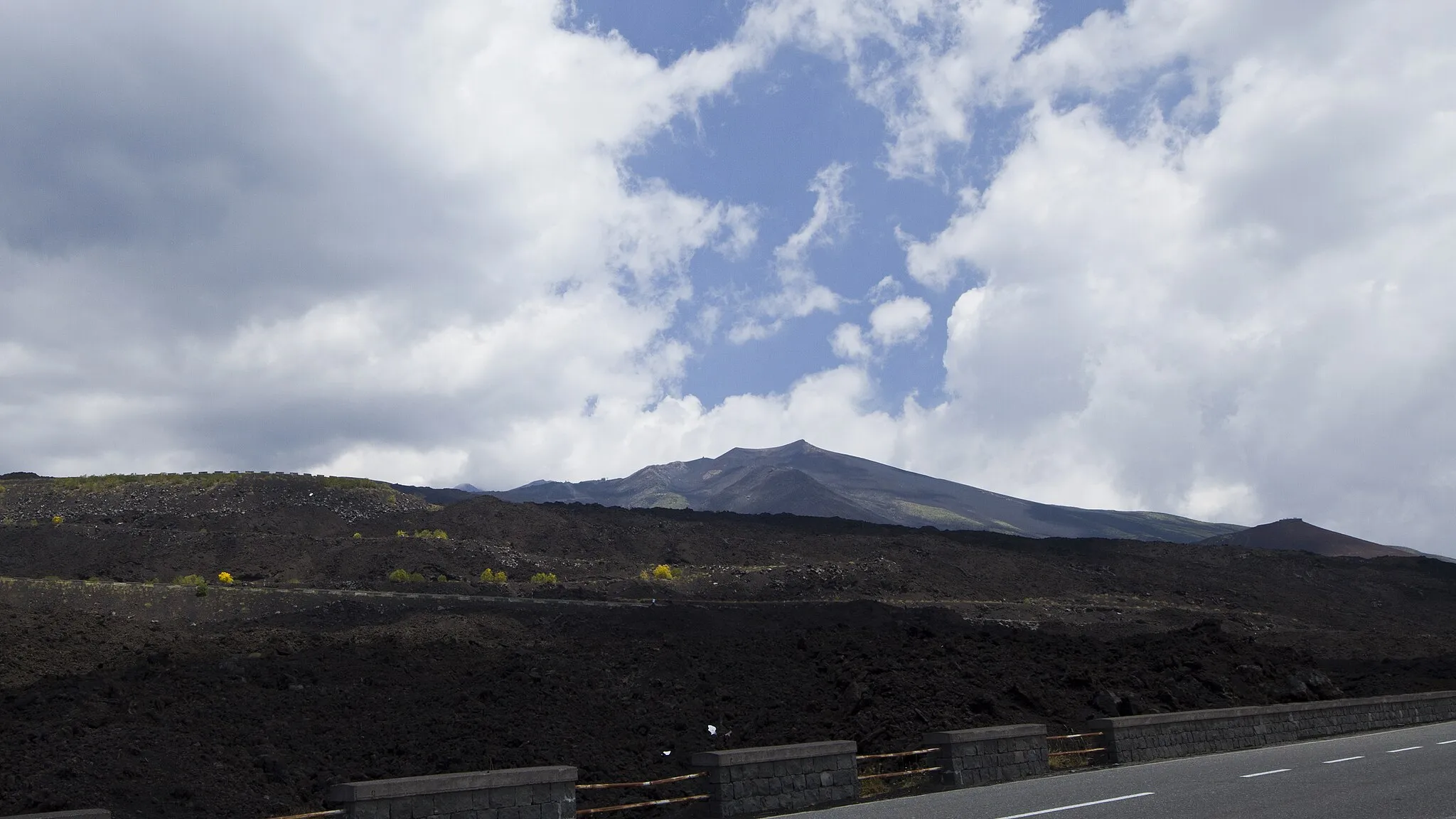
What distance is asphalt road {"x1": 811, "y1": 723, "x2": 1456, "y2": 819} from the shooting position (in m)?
11.4

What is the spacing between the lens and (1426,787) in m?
12.6

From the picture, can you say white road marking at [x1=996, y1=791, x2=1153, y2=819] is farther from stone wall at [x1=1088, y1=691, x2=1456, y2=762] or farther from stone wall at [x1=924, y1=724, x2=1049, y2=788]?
stone wall at [x1=1088, y1=691, x2=1456, y2=762]

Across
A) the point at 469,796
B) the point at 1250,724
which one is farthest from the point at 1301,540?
the point at 469,796

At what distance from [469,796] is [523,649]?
53.0 ft

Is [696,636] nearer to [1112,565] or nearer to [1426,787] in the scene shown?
[1426,787]

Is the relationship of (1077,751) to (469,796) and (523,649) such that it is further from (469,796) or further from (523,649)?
(523,649)

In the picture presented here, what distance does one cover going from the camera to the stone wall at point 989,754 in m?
15.6

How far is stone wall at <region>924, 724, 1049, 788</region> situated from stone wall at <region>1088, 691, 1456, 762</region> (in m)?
1.87

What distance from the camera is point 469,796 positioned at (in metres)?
11.0

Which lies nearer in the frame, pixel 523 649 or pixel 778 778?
pixel 778 778

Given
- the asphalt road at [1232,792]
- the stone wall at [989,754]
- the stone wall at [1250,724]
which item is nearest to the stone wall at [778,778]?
the asphalt road at [1232,792]

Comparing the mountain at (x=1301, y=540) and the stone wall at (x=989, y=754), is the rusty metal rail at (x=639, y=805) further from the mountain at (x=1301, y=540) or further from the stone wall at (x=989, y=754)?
the mountain at (x=1301, y=540)

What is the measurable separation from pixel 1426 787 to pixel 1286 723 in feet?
31.6

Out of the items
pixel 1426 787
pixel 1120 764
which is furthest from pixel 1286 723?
pixel 1426 787
